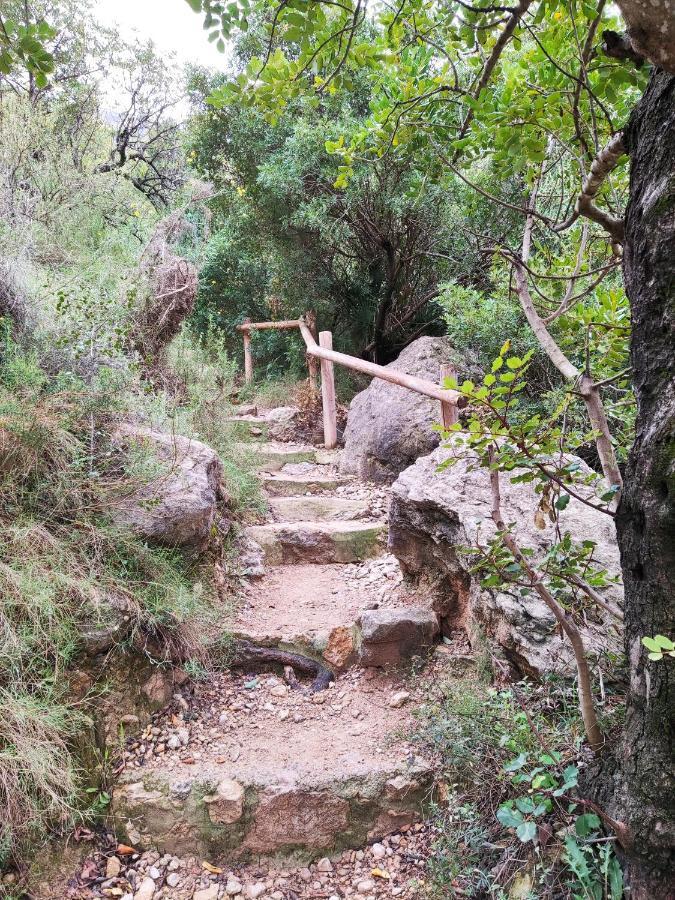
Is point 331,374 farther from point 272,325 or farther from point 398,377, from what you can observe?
point 398,377

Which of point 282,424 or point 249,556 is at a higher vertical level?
point 282,424

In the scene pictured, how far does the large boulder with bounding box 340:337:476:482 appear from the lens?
15.8ft

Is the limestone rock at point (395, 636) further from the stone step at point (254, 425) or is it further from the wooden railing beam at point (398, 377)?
the stone step at point (254, 425)

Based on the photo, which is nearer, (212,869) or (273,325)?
(212,869)

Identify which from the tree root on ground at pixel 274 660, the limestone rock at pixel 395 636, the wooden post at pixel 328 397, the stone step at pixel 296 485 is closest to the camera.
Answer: the limestone rock at pixel 395 636

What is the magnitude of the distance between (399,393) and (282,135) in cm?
379

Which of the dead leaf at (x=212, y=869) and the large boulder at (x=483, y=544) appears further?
the dead leaf at (x=212, y=869)

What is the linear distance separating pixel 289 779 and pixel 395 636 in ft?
2.60

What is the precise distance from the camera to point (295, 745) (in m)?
2.39

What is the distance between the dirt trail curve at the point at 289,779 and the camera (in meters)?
2.01

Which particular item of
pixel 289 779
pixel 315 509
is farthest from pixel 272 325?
pixel 289 779

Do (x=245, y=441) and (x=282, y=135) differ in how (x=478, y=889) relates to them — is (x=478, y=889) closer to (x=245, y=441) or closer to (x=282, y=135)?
(x=245, y=441)

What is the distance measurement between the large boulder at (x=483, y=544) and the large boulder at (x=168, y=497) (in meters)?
1.02

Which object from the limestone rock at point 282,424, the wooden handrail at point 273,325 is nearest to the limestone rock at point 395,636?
the limestone rock at point 282,424
